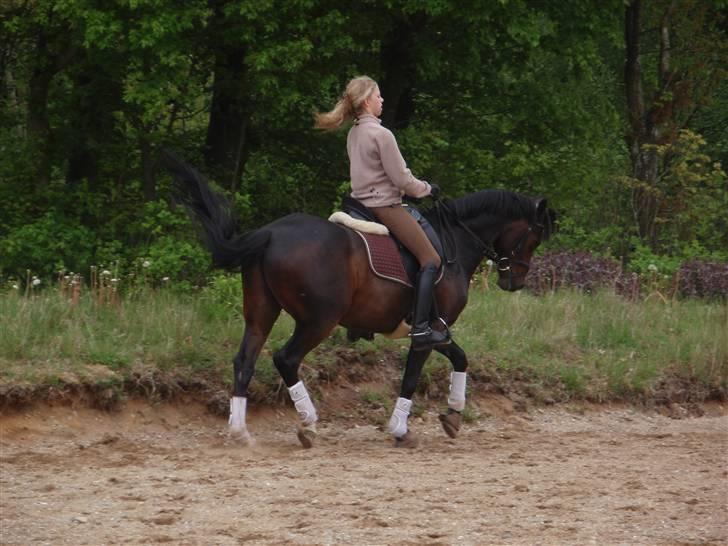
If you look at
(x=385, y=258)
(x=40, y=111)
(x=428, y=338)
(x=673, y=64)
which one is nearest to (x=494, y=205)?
(x=385, y=258)

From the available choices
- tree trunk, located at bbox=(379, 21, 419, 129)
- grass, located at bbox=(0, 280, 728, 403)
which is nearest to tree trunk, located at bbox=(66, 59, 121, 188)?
tree trunk, located at bbox=(379, 21, 419, 129)

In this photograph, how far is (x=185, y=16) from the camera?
1867 cm

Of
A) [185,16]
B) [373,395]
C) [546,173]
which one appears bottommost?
[373,395]

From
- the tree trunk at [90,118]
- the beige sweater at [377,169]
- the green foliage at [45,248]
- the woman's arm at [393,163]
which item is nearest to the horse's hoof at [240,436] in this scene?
the beige sweater at [377,169]

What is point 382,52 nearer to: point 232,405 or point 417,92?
point 417,92

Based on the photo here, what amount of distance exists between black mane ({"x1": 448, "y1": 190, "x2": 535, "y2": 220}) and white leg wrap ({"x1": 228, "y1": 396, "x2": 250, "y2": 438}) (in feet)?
8.33

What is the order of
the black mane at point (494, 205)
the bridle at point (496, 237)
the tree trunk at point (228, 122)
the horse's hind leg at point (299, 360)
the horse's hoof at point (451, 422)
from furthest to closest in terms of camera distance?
1. the tree trunk at point (228, 122)
2. the black mane at point (494, 205)
3. the bridle at point (496, 237)
4. the horse's hoof at point (451, 422)
5. the horse's hind leg at point (299, 360)

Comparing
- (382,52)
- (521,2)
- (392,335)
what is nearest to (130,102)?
(382,52)

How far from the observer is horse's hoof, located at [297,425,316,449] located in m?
10.0

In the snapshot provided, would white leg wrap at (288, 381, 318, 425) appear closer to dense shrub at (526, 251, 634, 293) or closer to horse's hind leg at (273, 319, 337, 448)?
horse's hind leg at (273, 319, 337, 448)

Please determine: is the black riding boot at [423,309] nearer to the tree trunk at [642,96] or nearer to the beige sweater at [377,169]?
the beige sweater at [377,169]

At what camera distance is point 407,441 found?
10461 millimetres

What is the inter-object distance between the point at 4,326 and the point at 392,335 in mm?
3197

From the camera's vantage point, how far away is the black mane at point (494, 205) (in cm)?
1109
